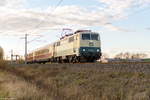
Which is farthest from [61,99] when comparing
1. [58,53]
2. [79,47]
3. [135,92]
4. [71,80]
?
[58,53]

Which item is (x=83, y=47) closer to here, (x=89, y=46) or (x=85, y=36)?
(x=89, y=46)

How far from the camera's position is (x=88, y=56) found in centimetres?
2947

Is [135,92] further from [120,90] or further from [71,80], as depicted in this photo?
[71,80]

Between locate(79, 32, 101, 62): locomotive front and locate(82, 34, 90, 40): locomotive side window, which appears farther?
locate(82, 34, 90, 40): locomotive side window

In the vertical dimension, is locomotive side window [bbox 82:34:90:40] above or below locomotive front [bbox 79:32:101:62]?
above

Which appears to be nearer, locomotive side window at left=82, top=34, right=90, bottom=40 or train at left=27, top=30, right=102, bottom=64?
train at left=27, top=30, right=102, bottom=64

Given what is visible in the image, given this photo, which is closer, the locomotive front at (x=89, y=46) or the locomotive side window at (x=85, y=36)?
the locomotive front at (x=89, y=46)

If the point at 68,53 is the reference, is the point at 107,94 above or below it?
below

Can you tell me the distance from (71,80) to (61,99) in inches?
253

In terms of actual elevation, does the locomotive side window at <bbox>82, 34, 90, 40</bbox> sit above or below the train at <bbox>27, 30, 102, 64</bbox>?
above

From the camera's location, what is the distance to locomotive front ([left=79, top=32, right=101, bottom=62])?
1150 inches

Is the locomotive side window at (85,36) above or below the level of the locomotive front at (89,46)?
above

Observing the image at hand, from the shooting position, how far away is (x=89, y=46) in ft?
98.1

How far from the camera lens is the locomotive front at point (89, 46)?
29.2 m
